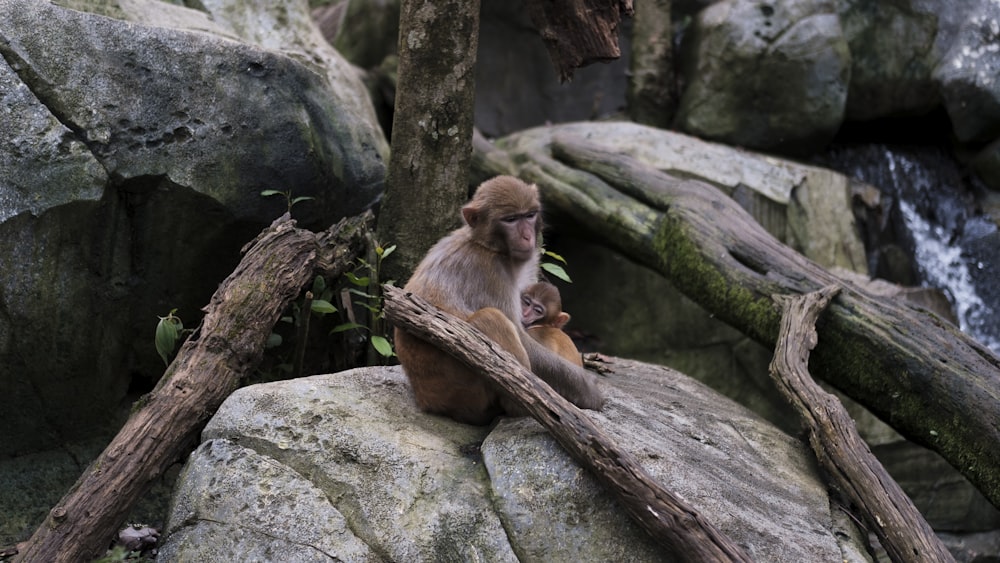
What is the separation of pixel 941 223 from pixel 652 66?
3.84 m

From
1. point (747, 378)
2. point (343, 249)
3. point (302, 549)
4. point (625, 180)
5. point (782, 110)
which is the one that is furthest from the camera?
point (782, 110)

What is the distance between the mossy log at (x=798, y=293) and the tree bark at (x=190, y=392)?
280cm

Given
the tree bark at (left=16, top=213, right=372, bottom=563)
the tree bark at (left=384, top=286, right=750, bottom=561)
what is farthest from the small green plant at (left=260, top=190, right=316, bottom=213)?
the tree bark at (left=384, top=286, right=750, bottom=561)

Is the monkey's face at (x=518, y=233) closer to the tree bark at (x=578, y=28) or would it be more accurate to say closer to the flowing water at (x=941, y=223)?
the tree bark at (x=578, y=28)

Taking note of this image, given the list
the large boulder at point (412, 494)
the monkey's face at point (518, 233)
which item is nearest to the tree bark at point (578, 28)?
the monkey's face at point (518, 233)

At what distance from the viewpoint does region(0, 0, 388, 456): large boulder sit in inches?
204

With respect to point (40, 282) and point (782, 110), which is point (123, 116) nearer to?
point (40, 282)

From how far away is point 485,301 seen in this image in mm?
4746

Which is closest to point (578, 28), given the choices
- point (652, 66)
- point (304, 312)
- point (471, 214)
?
point (471, 214)

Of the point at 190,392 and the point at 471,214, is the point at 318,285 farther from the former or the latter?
the point at 190,392

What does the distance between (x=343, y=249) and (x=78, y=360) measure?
168 cm

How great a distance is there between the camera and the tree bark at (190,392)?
3.97 m

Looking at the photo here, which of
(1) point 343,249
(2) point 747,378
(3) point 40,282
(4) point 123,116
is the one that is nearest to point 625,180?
(2) point 747,378

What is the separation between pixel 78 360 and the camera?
5582 millimetres
